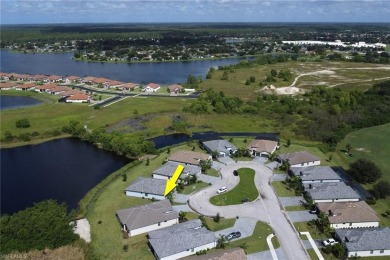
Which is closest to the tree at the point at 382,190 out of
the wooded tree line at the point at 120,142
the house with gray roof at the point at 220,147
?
the house with gray roof at the point at 220,147

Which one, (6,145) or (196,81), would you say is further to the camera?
(196,81)

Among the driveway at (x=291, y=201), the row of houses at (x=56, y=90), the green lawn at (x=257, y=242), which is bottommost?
the green lawn at (x=257, y=242)

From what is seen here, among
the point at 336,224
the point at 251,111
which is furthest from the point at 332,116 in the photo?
the point at 336,224

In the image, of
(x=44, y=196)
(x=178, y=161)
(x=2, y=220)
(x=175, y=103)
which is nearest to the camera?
(x=2, y=220)

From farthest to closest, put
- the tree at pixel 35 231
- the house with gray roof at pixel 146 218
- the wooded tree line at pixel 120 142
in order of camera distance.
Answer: the wooded tree line at pixel 120 142, the house with gray roof at pixel 146 218, the tree at pixel 35 231

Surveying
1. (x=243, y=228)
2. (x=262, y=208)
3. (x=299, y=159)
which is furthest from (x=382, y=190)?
(x=243, y=228)

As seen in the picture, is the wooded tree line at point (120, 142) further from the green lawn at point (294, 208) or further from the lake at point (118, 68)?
the lake at point (118, 68)

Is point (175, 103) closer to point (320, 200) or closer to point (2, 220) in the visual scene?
point (320, 200)

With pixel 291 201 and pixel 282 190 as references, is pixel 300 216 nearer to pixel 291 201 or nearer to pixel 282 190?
pixel 291 201
